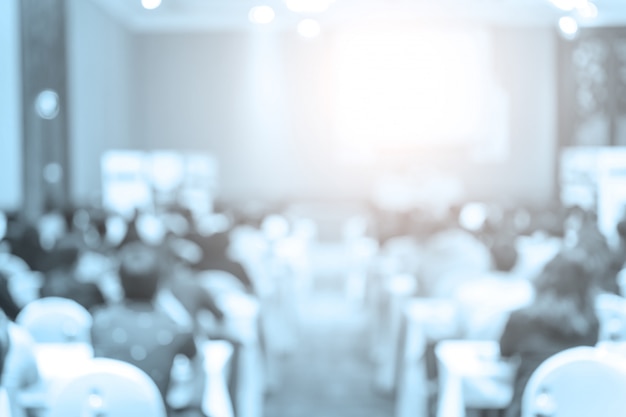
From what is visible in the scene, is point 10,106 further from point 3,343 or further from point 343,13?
point 3,343

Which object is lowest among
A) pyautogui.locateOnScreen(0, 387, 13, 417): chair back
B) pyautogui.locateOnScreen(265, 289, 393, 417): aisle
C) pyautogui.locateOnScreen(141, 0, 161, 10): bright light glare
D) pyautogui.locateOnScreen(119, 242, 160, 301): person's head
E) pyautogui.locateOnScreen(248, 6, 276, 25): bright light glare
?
pyautogui.locateOnScreen(265, 289, 393, 417): aisle

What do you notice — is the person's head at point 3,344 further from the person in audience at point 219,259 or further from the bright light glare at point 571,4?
the bright light glare at point 571,4

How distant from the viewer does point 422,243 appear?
6543mm

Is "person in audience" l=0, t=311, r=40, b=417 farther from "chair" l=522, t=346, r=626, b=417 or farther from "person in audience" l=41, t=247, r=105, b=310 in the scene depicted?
"chair" l=522, t=346, r=626, b=417

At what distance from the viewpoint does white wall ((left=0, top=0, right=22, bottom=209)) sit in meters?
9.84

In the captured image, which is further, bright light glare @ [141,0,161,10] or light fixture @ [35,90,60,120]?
bright light glare @ [141,0,161,10]

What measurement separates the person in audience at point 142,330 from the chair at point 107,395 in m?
0.42

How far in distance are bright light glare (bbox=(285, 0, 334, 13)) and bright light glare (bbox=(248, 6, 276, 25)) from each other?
449 mm

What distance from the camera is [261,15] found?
14281mm

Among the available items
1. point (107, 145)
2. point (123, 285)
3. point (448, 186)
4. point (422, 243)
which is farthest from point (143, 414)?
point (448, 186)

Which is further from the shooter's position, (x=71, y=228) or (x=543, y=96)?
(x=543, y=96)

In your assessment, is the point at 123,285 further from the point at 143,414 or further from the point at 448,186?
the point at 448,186

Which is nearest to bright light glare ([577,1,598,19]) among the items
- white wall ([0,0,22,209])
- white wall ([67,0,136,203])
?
white wall ([67,0,136,203])

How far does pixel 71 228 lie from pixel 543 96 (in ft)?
31.5
